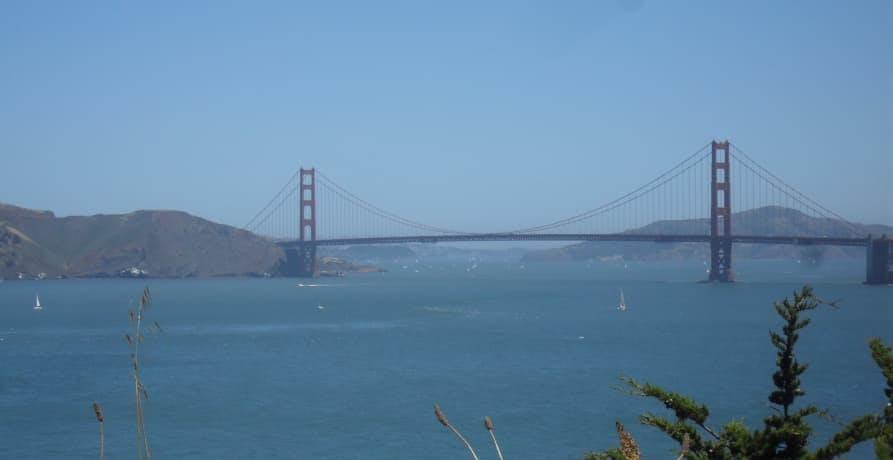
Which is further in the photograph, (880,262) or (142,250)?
(142,250)

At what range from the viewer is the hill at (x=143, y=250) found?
94000 millimetres

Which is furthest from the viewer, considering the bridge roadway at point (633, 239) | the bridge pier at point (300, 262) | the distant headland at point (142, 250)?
the distant headland at point (142, 250)

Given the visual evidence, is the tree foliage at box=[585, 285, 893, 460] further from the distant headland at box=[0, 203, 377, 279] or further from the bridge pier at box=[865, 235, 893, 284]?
the distant headland at box=[0, 203, 377, 279]

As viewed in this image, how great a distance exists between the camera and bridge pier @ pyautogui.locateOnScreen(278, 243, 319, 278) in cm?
8625

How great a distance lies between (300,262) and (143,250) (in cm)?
1765

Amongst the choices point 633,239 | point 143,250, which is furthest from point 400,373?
point 143,250

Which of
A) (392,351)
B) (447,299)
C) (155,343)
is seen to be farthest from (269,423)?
(447,299)

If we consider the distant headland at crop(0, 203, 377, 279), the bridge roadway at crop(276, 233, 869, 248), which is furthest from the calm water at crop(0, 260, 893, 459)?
the distant headland at crop(0, 203, 377, 279)

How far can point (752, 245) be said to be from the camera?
155 m

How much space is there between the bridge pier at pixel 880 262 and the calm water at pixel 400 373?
295 inches

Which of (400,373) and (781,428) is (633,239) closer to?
(400,373)

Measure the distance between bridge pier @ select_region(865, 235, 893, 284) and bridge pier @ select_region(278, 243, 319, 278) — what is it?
44968 mm

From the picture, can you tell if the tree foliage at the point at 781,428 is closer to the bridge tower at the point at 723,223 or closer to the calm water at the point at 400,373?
the calm water at the point at 400,373

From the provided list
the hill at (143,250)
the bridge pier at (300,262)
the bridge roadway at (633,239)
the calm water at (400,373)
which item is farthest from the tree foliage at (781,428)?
the hill at (143,250)
